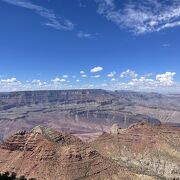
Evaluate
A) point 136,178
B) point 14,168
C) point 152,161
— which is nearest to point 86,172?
point 136,178

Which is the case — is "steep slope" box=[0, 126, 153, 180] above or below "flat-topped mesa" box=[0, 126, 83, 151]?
below

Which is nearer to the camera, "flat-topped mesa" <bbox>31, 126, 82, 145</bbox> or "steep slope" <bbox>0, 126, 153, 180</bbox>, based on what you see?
"steep slope" <bbox>0, 126, 153, 180</bbox>

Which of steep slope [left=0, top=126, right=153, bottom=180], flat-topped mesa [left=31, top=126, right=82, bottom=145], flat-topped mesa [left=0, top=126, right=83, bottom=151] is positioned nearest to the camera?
steep slope [left=0, top=126, right=153, bottom=180]

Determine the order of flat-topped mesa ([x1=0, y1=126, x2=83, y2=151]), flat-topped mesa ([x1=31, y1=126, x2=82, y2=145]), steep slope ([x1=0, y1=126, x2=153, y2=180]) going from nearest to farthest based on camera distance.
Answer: steep slope ([x1=0, y1=126, x2=153, y2=180]) < flat-topped mesa ([x1=0, y1=126, x2=83, y2=151]) < flat-topped mesa ([x1=31, y1=126, x2=82, y2=145])

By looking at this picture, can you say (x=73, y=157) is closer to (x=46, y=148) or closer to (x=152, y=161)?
(x=46, y=148)

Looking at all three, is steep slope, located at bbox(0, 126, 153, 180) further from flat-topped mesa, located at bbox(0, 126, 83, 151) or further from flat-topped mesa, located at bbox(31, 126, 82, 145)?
flat-topped mesa, located at bbox(31, 126, 82, 145)

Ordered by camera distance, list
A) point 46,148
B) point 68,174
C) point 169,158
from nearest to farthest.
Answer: point 68,174
point 46,148
point 169,158

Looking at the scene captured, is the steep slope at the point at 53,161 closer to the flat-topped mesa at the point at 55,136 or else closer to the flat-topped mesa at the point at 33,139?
the flat-topped mesa at the point at 33,139

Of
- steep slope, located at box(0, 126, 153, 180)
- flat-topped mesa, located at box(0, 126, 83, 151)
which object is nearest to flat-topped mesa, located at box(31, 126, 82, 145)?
flat-topped mesa, located at box(0, 126, 83, 151)
